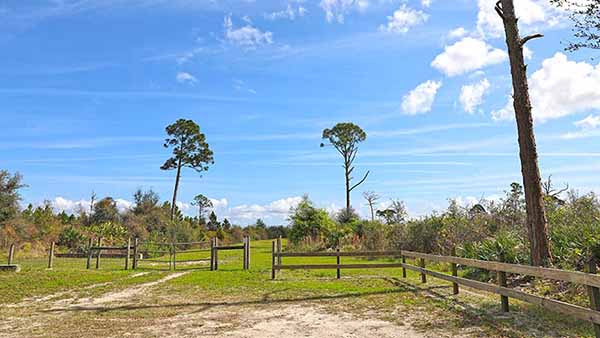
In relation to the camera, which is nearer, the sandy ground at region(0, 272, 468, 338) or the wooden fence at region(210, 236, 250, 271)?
the sandy ground at region(0, 272, 468, 338)

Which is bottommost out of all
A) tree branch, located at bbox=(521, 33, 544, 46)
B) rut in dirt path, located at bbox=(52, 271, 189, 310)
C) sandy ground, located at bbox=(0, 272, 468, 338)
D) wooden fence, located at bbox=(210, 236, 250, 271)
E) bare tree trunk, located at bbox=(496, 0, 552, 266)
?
rut in dirt path, located at bbox=(52, 271, 189, 310)

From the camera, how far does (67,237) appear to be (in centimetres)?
3262

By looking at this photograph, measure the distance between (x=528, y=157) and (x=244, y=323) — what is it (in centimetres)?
695

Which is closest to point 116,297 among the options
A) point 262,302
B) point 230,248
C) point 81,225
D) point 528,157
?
point 262,302

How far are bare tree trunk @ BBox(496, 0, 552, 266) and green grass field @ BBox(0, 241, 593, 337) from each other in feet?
5.73

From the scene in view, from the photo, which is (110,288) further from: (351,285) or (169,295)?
(351,285)

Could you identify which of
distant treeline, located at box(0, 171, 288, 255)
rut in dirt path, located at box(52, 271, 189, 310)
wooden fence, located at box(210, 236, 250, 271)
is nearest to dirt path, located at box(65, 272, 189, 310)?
rut in dirt path, located at box(52, 271, 189, 310)

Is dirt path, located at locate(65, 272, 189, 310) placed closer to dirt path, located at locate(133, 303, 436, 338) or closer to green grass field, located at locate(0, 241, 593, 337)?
green grass field, located at locate(0, 241, 593, 337)

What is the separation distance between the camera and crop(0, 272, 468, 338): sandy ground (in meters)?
6.31

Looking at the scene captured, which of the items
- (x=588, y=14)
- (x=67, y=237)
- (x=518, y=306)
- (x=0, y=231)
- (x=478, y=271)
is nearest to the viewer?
(x=518, y=306)

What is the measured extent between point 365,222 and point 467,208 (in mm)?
10539

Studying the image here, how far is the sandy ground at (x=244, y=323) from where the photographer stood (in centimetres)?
631

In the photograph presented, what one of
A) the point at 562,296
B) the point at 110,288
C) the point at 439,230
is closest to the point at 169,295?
the point at 110,288

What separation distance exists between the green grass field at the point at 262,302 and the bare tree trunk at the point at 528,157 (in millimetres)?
1746
